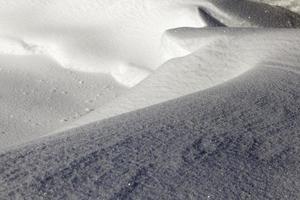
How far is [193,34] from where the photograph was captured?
2594 millimetres

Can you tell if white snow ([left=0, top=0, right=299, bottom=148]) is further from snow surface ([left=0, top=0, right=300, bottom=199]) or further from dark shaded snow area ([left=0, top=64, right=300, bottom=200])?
dark shaded snow area ([left=0, top=64, right=300, bottom=200])

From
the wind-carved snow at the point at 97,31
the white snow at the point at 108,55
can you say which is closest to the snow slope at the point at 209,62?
the white snow at the point at 108,55

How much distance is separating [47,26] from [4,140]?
3.36ft

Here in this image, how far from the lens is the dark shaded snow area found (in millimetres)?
1191

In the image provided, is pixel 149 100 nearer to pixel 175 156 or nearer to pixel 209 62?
pixel 209 62

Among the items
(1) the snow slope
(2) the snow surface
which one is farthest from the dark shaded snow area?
(1) the snow slope

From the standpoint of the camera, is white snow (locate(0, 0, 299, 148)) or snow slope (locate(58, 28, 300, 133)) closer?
snow slope (locate(58, 28, 300, 133))

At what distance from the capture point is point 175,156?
1324mm

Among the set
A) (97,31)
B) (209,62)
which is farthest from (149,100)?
(97,31)

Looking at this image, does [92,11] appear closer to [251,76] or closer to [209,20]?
[209,20]

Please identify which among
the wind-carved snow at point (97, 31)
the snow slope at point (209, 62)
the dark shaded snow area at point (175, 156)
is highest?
the dark shaded snow area at point (175, 156)

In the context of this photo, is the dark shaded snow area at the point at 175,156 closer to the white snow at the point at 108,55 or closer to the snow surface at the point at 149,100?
the snow surface at the point at 149,100

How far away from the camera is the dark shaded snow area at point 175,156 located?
3.91 ft

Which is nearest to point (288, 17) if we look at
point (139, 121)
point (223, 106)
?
point (223, 106)
